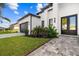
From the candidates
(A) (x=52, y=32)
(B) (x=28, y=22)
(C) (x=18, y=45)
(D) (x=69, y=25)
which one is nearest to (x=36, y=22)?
(B) (x=28, y=22)

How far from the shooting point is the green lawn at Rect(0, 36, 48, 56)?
10.1ft

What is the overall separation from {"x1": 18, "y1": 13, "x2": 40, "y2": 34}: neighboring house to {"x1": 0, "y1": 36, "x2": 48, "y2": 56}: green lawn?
281mm

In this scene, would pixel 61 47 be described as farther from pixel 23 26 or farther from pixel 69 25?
pixel 23 26

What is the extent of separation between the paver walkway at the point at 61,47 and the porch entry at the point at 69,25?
0.15m

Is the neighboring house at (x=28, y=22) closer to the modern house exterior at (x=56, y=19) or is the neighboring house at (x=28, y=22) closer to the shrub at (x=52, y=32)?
the modern house exterior at (x=56, y=19)

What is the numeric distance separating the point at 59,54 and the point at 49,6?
1.24 meters

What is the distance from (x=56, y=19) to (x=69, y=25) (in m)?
0.38

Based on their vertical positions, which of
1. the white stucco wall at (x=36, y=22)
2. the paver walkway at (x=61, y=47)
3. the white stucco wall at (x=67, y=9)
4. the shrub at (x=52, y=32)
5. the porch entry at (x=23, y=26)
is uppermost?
the white stucco wall at (x=67, y=9)

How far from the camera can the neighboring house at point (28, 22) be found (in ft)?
11.3

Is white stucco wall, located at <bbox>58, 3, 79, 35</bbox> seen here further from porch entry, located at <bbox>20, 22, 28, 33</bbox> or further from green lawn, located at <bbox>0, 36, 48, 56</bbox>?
porch entry, located at <bbox>20, 22, 28, 33</bbox>

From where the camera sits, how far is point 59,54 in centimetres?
307

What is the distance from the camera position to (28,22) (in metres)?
3.54

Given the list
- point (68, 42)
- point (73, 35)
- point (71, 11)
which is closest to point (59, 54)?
point (68, 42)

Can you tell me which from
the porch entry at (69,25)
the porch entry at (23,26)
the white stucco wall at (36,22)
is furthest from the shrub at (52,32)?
the porch entry at (23,26)
